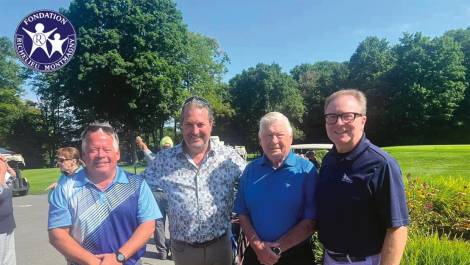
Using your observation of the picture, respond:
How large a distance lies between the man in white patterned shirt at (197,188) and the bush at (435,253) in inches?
66.9

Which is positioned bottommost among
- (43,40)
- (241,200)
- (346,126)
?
(241,200)

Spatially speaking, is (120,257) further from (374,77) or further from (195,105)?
(374,77)

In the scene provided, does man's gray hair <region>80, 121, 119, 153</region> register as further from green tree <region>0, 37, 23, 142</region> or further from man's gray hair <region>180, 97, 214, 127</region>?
green tree <region>0, 37, 23, 142</region>

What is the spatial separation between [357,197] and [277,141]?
0.82 m

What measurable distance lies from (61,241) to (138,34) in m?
33.6

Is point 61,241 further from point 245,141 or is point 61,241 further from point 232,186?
point 245,141

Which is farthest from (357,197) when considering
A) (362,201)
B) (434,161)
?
(434,161)

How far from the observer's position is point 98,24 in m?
34.2

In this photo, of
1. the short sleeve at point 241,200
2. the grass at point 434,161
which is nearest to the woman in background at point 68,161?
the short sleeve at point 241,200

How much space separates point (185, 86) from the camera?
42.6m

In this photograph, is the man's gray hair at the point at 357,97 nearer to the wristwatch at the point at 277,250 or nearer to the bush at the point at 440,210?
the wristwatch at the point at 277,250

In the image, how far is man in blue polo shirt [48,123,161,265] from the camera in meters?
2.62

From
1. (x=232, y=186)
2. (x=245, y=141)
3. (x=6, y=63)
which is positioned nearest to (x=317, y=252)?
(x=232, y=186)

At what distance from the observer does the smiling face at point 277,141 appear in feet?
10.4
